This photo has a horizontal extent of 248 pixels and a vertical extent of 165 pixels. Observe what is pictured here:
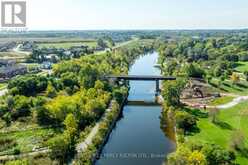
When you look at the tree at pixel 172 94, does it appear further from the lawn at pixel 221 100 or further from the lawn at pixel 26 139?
the lawn at pixel 26 139

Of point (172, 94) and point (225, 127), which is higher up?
point (172, 94)

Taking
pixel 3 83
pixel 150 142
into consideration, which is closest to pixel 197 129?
pixel 150 142

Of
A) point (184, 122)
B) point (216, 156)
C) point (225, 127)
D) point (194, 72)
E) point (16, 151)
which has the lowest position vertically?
point (16, 151)

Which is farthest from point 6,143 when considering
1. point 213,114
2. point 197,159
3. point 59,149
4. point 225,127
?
point 213,114

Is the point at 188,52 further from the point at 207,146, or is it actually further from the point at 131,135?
the point at 207,146

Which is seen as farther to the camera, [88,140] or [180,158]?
[88,140]

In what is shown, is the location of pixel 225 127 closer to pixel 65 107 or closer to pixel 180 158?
pixel 180 158
